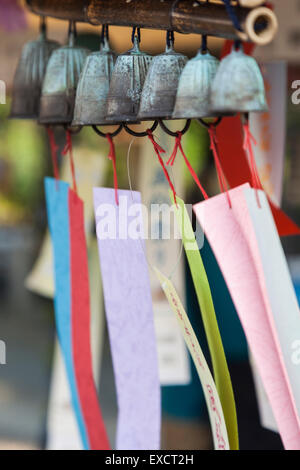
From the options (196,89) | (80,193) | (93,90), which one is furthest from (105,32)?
(80,193)

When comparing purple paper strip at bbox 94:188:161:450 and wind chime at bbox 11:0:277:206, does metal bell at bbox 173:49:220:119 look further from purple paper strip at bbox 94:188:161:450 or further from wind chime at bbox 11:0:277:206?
purple paper strip at bbox 94:188:161:450

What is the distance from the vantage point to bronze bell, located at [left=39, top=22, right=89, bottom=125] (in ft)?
3.75

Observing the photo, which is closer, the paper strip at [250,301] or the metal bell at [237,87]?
the metal bell at [237,87]

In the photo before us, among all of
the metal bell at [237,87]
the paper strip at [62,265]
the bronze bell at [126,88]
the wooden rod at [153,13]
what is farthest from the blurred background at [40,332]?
the metal bell at [237,87]

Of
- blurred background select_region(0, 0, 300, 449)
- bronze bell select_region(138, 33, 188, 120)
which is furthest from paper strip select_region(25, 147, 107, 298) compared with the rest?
bronze bell select_region(138, 33, 188, 120)

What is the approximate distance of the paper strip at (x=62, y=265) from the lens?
1297mm

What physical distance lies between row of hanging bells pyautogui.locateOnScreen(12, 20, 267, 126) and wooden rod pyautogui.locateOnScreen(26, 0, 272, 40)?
25 millimetres

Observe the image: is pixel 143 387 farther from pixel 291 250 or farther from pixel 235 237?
pixel 291 250

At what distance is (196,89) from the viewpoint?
94cm

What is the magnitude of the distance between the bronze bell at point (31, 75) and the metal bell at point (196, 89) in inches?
14.0

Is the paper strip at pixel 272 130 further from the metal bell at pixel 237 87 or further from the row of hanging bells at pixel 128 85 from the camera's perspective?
the metal bell at pixel 237 87

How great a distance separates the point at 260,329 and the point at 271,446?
3.34ft
